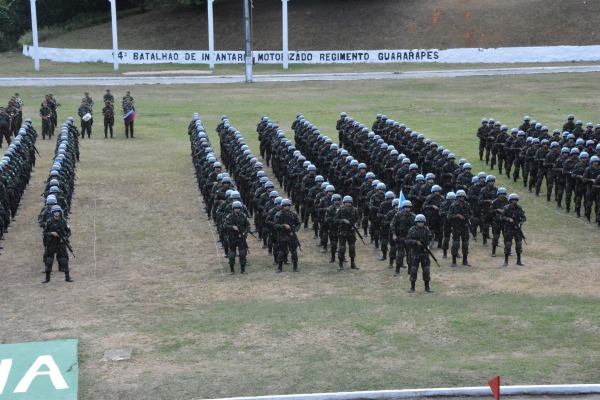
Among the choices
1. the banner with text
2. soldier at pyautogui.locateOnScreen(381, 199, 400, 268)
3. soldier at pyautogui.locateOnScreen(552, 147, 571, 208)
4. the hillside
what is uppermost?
the hillside

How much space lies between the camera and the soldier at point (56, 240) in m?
19.3

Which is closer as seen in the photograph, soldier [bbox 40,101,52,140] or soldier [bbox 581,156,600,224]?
soldier [bbox 581,156,600,224]

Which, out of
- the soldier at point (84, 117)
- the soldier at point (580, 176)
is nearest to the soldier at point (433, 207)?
the soldier at point (580, 176)

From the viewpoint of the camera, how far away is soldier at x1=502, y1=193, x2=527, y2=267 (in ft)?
65.9

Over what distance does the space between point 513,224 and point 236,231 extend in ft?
18.6

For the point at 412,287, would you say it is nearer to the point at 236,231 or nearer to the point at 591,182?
the point at 236,231

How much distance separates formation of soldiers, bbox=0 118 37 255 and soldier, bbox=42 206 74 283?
4.07 m

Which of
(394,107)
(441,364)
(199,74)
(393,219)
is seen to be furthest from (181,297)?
(199,74)

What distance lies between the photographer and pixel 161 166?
33000mm

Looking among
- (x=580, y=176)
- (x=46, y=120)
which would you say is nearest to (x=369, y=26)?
(x=46, y=120)

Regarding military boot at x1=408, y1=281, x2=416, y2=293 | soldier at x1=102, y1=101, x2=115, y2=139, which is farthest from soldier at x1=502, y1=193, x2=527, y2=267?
soldier at x1=102, y1=101, x2=115, y2=139

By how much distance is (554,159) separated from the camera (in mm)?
25938

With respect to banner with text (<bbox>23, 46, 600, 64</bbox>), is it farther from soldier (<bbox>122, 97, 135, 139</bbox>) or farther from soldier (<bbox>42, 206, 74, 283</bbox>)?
soldier (<bbox>42, 206, 74, 283</bbox>)

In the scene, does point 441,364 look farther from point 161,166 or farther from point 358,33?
point 358,33
